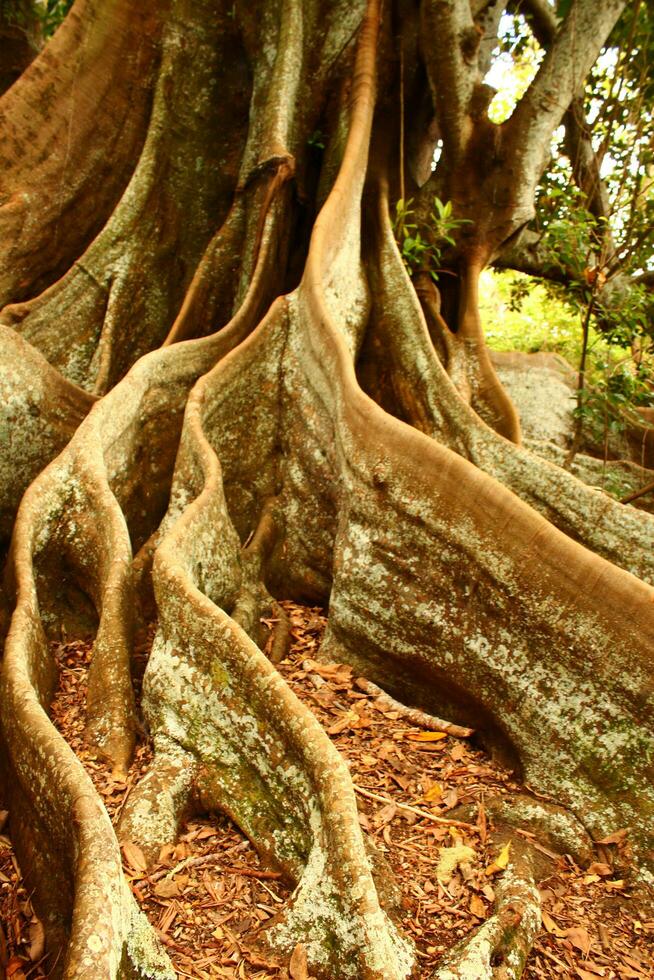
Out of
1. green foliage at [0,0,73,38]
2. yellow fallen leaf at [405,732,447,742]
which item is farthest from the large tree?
green foliage at [0,0,73,38]

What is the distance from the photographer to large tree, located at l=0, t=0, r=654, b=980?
278cm

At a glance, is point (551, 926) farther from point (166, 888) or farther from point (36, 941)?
point (36, 941)

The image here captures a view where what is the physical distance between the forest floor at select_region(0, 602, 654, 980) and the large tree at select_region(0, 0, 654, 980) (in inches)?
3.8

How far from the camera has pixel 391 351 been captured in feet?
17.6

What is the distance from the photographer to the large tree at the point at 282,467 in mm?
2775

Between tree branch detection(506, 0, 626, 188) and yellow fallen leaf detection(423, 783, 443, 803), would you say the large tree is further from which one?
yellow fallen leaf detection(423, 783, 443, 803)

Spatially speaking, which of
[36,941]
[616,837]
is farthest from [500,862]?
[36,941]

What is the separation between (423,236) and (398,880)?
5.26m

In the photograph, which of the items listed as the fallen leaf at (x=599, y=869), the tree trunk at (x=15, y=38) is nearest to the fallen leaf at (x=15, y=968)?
the fallen leaf at (x=599, y=869)

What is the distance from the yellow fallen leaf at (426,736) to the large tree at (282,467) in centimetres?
15

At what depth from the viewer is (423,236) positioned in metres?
6.49

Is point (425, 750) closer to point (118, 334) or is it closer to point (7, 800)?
point (7, 800)

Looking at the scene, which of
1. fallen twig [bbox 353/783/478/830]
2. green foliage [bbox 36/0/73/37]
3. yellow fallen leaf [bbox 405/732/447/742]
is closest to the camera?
fallen twig [bbox 353/783/478/830]

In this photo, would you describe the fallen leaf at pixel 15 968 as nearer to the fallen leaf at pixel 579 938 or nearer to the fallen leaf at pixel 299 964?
the fallen leaf at pixel 299 964
